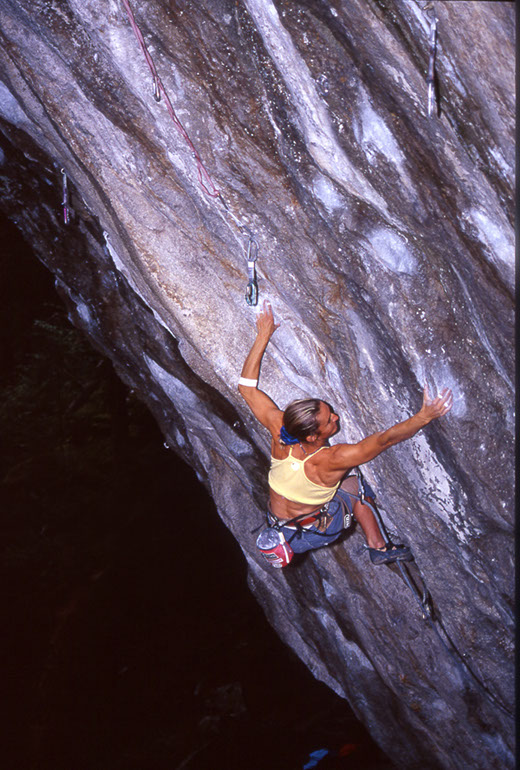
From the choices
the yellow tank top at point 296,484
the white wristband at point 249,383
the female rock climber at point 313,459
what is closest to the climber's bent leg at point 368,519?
the female rock climber at point 313,459

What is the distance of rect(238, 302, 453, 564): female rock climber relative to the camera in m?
3.22

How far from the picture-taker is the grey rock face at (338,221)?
2592 mm

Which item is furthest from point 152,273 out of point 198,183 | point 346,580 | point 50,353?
point 50,353

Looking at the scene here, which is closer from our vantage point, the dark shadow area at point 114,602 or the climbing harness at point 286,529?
the climbing harness at point 286,529

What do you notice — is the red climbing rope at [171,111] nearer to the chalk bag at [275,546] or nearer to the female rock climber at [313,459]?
the female rock climber at [313,459]

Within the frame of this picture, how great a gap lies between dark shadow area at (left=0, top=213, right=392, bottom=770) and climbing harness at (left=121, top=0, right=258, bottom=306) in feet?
18.6

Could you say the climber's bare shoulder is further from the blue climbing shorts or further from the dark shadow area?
the dark shadow area

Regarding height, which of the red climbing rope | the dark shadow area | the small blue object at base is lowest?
the small blue object at base

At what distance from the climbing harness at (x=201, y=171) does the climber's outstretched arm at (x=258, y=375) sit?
14 cm

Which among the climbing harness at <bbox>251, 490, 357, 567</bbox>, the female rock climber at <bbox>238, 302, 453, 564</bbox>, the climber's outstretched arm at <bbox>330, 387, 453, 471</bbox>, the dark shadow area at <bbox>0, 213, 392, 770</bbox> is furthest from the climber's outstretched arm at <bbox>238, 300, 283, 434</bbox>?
the dark shadow area at <bbox>0, 213, 392, 770</bbox>

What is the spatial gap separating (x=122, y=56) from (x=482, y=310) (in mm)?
2463

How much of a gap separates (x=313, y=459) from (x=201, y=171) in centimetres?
189

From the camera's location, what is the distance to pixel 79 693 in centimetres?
773

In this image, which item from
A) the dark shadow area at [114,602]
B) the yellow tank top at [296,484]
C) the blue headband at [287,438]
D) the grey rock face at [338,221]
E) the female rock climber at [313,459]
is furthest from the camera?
the dark shadow area at [114,602]
